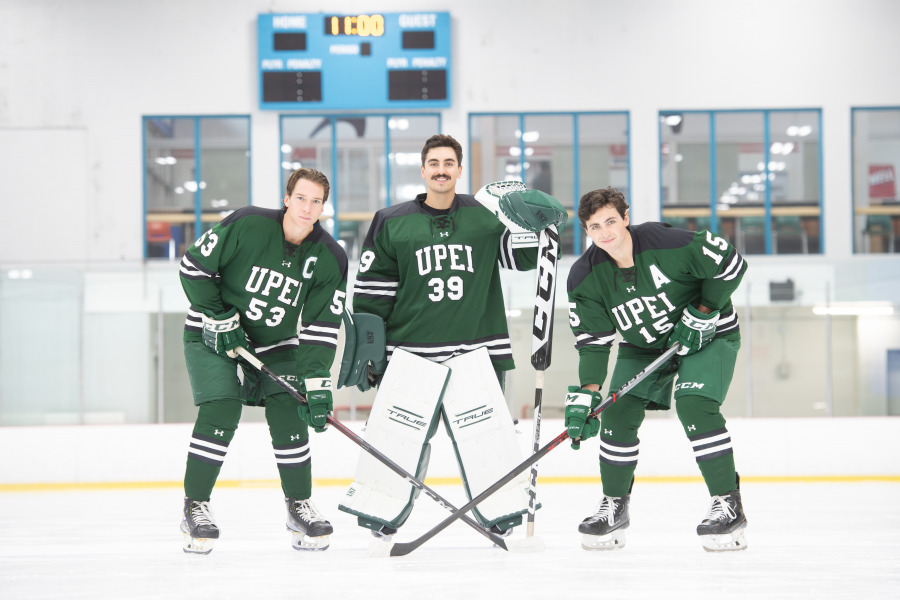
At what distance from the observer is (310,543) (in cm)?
264

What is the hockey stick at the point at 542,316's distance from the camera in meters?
2.65

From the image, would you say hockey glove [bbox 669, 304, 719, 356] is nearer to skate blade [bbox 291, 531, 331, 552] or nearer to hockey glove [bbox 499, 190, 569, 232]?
hockey glove [bbox 499, 190, 569, 232]

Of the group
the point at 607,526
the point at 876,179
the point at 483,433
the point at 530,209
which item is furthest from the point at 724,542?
the point at 876,179

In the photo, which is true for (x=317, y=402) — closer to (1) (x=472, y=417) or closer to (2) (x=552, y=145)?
(1) (x=472, y=417)

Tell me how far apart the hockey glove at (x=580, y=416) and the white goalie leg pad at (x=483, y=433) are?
0.18m

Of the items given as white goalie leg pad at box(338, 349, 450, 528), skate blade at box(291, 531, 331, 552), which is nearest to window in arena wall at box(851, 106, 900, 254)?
white goalie leg pad at box(338, 349, 450, 528)

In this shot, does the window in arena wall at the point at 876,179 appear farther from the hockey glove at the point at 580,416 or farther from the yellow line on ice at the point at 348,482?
the hockey glove at the point at 580,416

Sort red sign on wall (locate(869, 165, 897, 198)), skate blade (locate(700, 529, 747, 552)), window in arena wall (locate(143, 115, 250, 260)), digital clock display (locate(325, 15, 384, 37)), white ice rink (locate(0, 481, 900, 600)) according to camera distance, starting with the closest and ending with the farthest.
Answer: white ice rink (locate(0, 481, 900, 600))
skate blade (locate(700, 529, 747, 552))
digital clock display (locate(325, 15, 384, 37))
window in arena wall (locate(143, 115, 250, 260))
red sign on wall (locate(869, 165, 897, 198))

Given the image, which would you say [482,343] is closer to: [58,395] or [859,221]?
[58,395]

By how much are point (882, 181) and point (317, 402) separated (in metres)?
7.66

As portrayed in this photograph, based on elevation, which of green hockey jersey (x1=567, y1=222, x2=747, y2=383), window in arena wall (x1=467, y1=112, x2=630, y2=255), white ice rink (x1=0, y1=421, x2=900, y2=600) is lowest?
white ice rink (x1=0, y1=421, x2=900, y2=600)

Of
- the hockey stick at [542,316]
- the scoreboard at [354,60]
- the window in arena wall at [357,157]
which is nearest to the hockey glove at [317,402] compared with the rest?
the hockey stick at [542,316]

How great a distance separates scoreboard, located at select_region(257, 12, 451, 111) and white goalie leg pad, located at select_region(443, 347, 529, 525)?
19.0ft

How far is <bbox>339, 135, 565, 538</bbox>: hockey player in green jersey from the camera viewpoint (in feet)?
8.61
